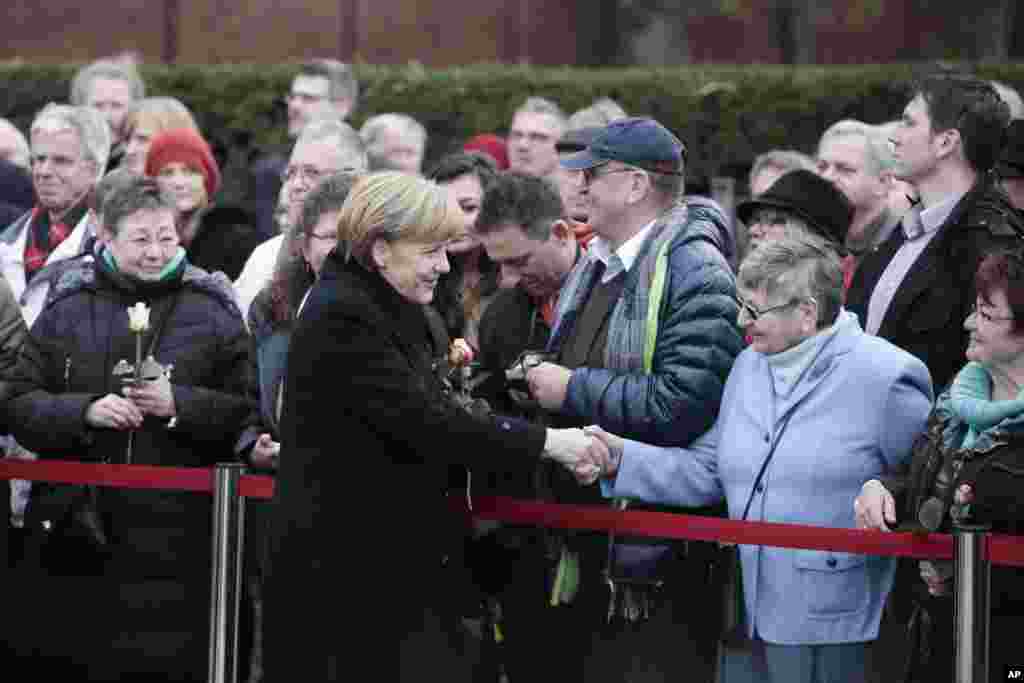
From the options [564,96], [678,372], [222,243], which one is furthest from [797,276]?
[564,96]

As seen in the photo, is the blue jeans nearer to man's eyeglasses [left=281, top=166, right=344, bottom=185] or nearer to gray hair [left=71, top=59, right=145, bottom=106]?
man's eyeglasses [left=281, top=166, right=344, bottom=185]

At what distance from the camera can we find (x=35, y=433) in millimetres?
7578

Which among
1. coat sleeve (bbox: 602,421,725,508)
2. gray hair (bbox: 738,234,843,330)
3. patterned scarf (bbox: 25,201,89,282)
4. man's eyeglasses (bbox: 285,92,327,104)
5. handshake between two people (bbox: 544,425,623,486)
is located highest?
man's eyeglasses (bbox: 285,92,327,104)

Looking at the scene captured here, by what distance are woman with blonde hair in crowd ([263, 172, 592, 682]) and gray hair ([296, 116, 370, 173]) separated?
11.1 ft

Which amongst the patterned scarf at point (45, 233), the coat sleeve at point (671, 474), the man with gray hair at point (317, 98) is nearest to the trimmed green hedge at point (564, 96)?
the man with gray hair at point (317, 98)

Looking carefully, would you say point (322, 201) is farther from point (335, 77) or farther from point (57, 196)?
point (335, 77)

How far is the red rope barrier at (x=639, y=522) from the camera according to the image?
19.5ft

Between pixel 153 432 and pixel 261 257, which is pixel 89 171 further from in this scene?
pixel 153 432

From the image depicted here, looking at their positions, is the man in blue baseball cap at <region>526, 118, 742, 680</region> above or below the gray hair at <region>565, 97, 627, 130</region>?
below

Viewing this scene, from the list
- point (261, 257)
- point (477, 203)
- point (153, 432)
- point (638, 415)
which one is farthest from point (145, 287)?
point (638, 415)

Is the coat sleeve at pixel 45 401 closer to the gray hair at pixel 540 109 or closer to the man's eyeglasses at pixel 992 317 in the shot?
the man's eyeglasses at pixel 992 317

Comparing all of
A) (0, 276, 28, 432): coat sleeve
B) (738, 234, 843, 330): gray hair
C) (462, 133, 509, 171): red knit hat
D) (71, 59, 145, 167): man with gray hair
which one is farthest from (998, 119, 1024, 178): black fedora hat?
(71, 59, 145, 167): man with gray hair

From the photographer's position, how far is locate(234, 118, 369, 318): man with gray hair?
9133 millimetres

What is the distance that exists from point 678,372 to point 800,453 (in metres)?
0.53
